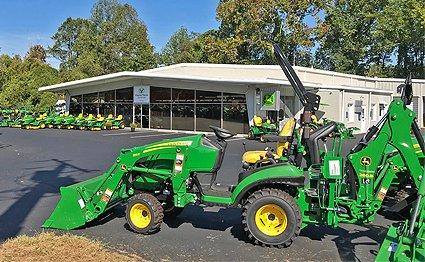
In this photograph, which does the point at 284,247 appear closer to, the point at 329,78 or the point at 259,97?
the point at 259,97

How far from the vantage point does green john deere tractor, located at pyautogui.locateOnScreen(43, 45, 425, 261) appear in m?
5.42

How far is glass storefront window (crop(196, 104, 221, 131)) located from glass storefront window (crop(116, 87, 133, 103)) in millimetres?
6038

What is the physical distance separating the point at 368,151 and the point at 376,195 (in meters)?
0.55

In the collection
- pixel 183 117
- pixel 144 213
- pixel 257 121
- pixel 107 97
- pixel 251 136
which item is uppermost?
pixel 107 97

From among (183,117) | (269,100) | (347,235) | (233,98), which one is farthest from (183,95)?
(347,235)

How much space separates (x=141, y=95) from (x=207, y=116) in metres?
5.58

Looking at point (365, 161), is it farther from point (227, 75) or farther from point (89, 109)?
point (89, 109)

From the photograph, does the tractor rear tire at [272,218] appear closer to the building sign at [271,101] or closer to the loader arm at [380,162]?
the loader arm at [380,162]

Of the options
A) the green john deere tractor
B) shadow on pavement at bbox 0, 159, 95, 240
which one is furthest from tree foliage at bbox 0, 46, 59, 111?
the green john deere tractor

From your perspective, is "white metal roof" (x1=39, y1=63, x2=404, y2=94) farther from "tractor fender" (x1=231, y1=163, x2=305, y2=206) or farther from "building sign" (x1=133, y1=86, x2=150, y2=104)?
"tractor fender" (x1=231, y1=163, x2=305, y2=206)

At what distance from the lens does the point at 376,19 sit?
152ft

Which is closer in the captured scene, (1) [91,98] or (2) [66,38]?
(1) [91,98]

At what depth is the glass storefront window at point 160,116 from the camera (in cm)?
2973

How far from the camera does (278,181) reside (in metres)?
5.65
